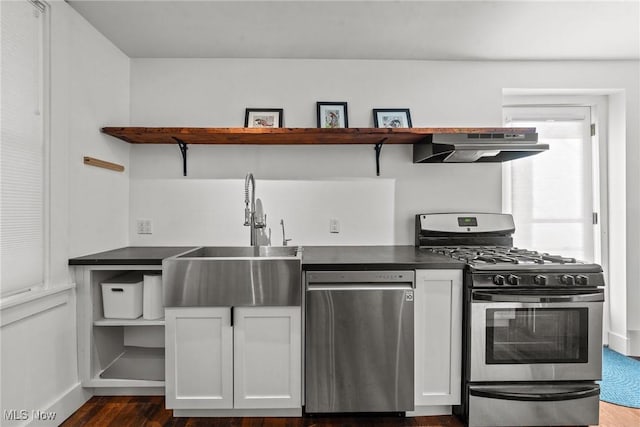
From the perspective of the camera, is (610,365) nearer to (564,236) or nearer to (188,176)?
(564,236)

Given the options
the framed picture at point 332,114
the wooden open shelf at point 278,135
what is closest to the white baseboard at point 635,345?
the wooden open shelf at point 278,135

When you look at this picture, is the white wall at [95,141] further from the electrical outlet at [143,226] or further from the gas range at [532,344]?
the gas range at [532,344]

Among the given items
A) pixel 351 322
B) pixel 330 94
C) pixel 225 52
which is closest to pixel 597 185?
pixel 330 94

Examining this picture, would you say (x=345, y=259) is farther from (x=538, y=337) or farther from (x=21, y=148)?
(x=21, y=148)

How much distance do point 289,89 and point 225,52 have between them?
1.67 feet

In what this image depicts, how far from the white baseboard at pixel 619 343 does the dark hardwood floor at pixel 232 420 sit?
2.84 ft

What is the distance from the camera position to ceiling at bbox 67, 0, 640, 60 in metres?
2.05

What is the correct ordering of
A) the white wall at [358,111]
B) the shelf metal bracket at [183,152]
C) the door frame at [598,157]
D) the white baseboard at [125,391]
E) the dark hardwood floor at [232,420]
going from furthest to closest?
the door frame at [598,157] → the white wall at [358,111] → the shelf metal bracket at [183,152] → the white baseboard at [125,391] → the dark hardwood floor at [232,420]

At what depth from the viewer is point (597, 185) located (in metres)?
2.97

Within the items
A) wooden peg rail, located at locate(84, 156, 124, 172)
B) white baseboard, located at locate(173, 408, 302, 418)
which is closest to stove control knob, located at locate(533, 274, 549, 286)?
white baseboard, located at locate(173, 408, 302, 418)

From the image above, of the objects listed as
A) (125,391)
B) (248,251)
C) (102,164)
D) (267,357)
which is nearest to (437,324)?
(267,357)

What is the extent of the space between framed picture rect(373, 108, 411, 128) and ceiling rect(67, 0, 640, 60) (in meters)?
0.39

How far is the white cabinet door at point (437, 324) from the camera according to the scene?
77.4 inches

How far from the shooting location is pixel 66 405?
198cm
